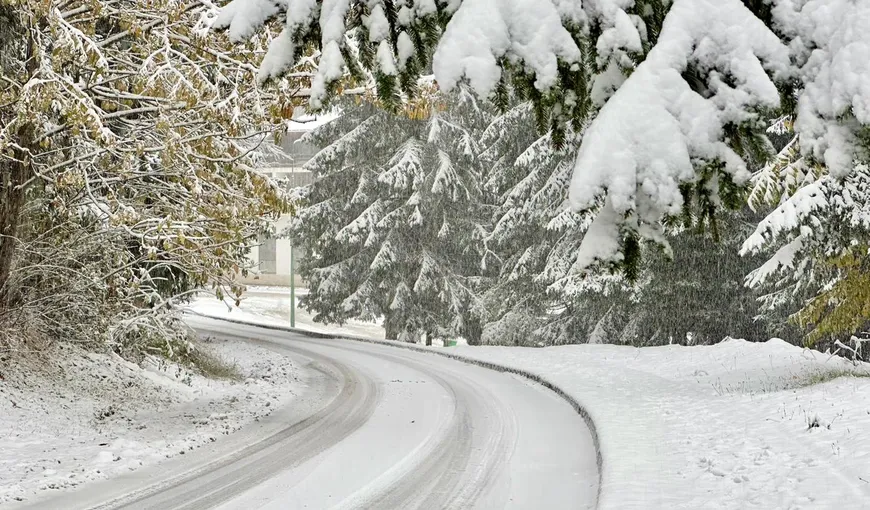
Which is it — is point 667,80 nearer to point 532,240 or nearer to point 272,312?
point 532,240

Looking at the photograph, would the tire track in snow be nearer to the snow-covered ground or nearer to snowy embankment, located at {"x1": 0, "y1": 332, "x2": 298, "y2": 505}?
snowy embankment, located at {"x1": 0, "y1": 332, "x2": 298, "y2": 505}

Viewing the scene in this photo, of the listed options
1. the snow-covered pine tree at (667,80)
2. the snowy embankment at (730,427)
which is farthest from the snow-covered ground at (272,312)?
the snow-covered pine tree at (667,80)

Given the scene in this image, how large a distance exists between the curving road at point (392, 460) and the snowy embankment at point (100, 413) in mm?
475

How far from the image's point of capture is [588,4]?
414 cm

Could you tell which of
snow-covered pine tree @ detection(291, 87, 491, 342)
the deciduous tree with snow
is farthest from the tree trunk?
snow-covered pine tree @ detection(291, 87, 491, 342)

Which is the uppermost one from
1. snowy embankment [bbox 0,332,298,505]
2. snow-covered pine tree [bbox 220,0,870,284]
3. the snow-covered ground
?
snow-covered pine tree [bbox 220,0,870,284]

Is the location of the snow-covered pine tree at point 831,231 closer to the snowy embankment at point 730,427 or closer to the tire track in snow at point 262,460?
the snowy embankment at point 730,427

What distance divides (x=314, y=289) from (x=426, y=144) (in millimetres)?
6830

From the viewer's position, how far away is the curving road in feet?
25.2

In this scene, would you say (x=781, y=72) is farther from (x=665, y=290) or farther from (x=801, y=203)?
(x=665, y=290)

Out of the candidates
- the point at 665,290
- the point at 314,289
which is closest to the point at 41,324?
the point at 665,290

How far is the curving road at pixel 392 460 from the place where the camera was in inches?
303

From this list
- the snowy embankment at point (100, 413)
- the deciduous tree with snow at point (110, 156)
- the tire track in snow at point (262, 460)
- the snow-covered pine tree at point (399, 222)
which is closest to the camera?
the tire track in snow at point (262, 460)

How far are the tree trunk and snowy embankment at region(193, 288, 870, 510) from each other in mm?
7742
